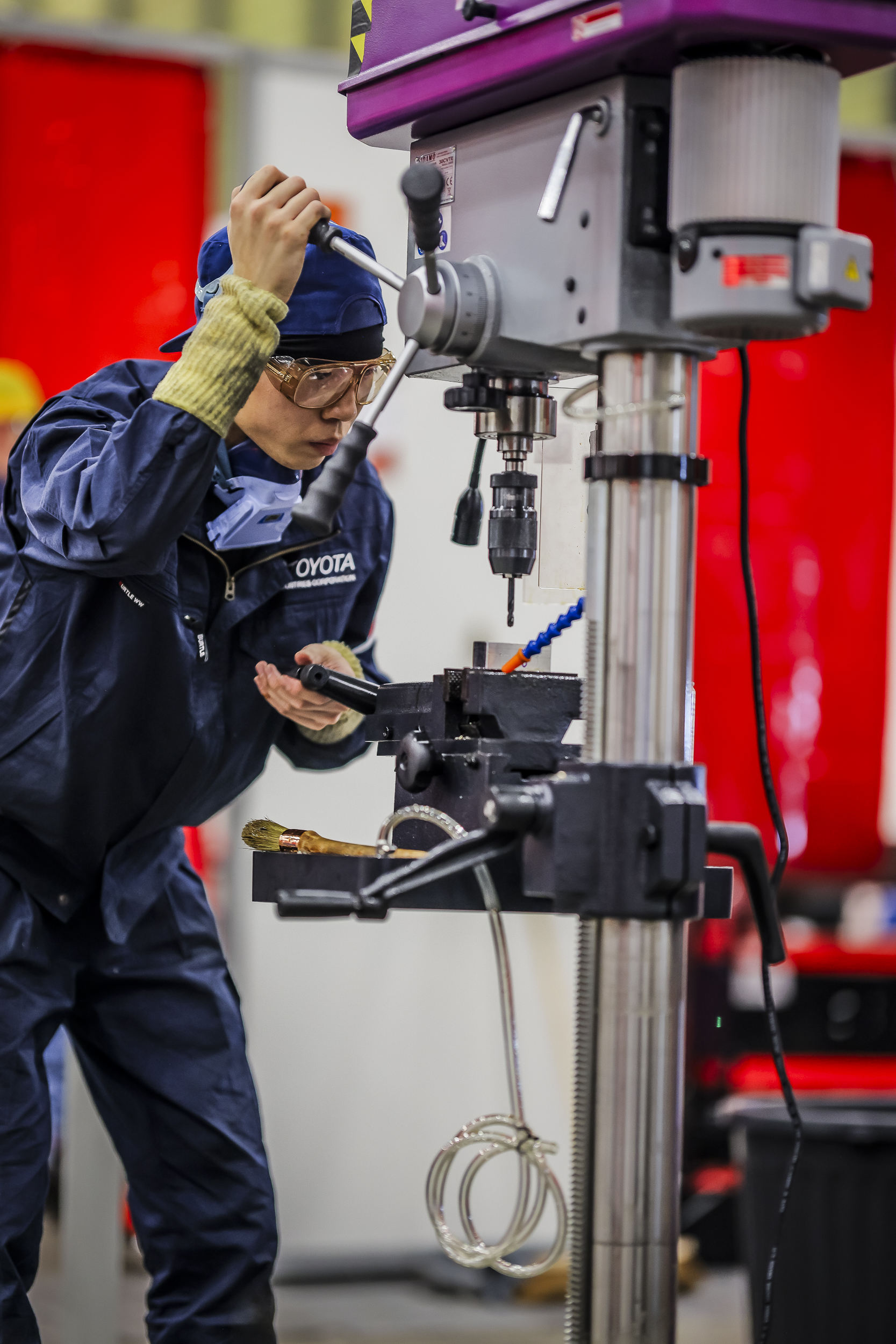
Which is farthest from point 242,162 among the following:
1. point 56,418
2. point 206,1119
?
point 206,1119

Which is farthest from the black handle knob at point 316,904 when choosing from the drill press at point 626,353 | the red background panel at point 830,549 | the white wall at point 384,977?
the red background panel at point 830,549

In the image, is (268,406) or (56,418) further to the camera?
(268,406)

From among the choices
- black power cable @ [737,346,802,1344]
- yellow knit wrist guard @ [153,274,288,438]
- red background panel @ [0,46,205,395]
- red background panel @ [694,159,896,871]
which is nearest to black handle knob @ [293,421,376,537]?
yellow knit wrist guard @ [153,274,288,438]

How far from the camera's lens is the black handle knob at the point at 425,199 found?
3.94 ft

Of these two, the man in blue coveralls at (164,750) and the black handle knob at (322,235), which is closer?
the black handle knob at (322,235)

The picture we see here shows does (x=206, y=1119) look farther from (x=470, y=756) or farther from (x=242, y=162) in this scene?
(x=242, y=162)

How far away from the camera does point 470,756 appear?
4.41 feet

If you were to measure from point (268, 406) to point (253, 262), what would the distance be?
34 centimetres

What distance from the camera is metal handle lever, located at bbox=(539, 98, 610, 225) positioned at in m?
1.19

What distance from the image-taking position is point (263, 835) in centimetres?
150

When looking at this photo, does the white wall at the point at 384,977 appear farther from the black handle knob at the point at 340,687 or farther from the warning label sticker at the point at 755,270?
the warning label sticker at the point at 755,270

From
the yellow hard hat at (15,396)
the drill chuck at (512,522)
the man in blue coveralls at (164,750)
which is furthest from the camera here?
the yellow hard hat at (15,396)

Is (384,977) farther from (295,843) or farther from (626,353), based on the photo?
(626,353)

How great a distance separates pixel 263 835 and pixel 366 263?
1.71ft
